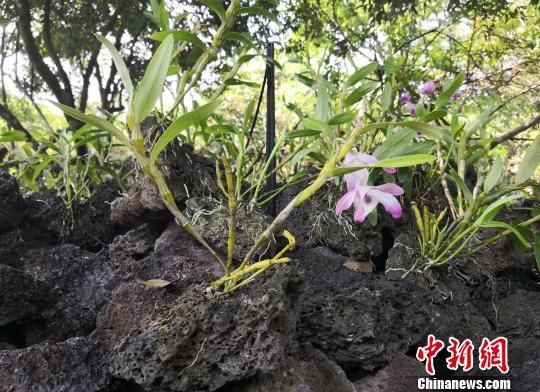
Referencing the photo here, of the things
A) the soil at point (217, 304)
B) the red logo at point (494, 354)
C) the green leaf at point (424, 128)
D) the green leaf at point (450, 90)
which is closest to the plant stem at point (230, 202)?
the soil at point (217, 304)

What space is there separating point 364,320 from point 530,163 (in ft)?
1.57

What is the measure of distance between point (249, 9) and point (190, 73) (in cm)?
20

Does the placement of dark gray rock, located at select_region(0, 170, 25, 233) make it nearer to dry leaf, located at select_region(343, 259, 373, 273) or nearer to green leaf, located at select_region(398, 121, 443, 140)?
dry leaf, located at select_region(343, 259, 373, 273)

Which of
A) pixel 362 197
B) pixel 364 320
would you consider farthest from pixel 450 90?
pixel 364 320

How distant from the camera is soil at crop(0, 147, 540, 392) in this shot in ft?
2.34

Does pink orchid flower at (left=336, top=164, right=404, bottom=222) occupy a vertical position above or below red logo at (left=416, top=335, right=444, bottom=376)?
above

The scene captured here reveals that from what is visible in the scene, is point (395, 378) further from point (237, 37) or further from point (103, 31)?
point (103, 31)

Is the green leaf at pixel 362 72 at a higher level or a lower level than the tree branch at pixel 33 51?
lower

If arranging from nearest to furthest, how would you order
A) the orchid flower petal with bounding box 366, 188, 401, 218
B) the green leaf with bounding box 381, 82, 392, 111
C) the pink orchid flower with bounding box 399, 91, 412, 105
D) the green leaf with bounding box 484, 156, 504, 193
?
the orchid flower petal with bounding box 366, 188, 401, 218 → the green leaf with bounding box 484, 156, 504, 193 → the green leaf with bounding box 381, 82, 392, 111 → the pink orchid flower with bounding box 399, 91, 412, 105

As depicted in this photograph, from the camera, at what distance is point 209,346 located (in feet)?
2.33

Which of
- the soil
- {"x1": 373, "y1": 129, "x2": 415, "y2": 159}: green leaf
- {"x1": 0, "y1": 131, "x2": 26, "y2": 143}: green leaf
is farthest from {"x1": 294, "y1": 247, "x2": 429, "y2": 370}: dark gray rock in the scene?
{"x1": 0, "y1": 131, "x2": 26, "y2": 143}: green leaf

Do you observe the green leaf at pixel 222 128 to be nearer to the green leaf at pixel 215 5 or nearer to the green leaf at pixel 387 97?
the green leaf at pixel 215 5

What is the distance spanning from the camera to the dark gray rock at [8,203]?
117cm

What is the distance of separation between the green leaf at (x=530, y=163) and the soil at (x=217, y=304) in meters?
0.24
